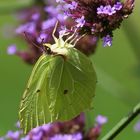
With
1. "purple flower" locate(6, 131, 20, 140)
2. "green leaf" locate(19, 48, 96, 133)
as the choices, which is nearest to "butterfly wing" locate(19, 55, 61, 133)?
"green leaf" locate(19, 48, 96, 133)

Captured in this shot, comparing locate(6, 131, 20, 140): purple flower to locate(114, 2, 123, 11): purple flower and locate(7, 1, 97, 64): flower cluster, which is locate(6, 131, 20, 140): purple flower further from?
locate(114, 2, 123, 11): purple flower

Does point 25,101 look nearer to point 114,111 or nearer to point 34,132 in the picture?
point 34,132

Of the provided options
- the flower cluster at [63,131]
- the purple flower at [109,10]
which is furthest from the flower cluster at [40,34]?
the purple flower at [109,10]

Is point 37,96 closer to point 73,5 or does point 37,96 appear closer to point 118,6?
point 73,5

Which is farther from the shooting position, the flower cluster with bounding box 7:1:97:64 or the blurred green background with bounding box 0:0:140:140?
the blurred green background with bounding box 0:0:140:140

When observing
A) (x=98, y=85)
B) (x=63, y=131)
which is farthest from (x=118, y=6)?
(x=98, y=85)
